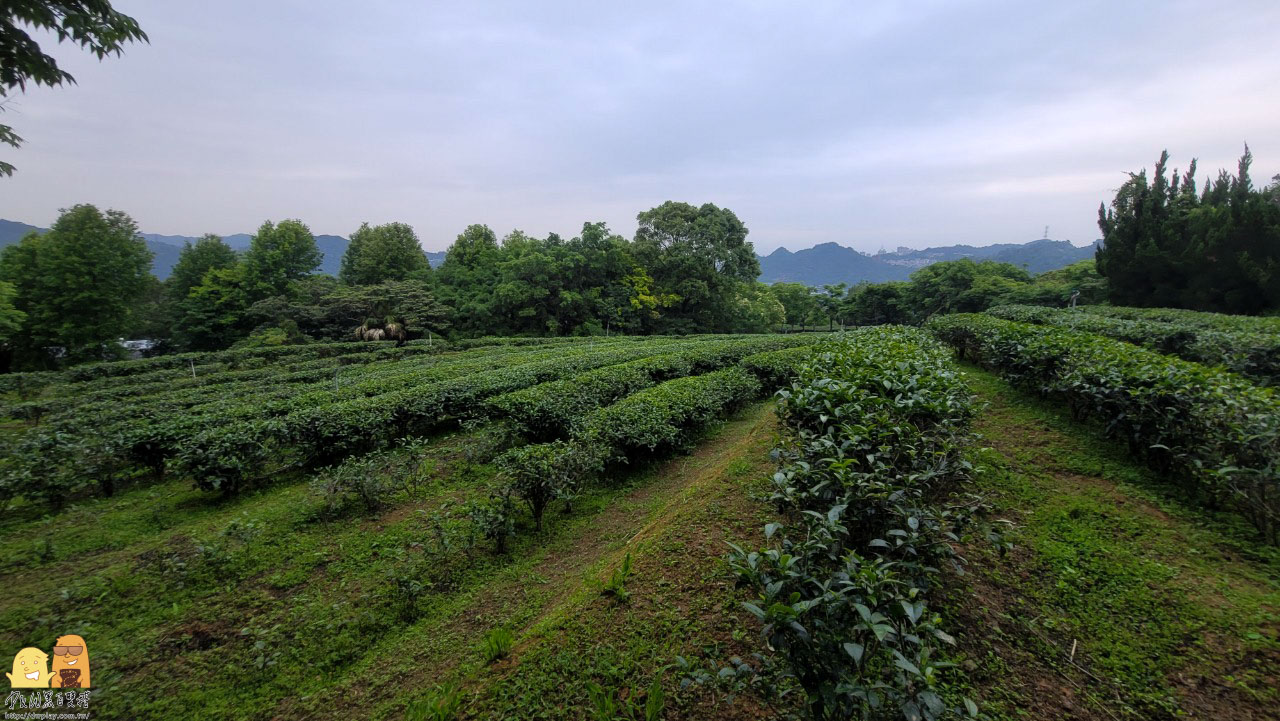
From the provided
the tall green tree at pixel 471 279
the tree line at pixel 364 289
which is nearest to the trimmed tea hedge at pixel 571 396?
the tree line at pixel 364 289

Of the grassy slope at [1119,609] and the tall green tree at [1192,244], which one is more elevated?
the tall green tree at [1192,244]

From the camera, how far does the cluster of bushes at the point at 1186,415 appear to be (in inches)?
124

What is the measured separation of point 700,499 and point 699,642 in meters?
1.80

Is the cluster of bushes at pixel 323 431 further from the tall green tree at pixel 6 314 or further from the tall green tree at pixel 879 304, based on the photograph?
the tall green tree at pixel 879 304

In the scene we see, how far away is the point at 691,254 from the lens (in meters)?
31.3

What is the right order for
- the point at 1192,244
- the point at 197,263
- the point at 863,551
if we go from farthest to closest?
the point at 197,263 < the point at 1192,244 < the point at 863,551

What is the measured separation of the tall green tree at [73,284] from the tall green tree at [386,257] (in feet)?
42.1

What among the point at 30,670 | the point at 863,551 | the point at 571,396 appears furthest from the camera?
the point at 571,396

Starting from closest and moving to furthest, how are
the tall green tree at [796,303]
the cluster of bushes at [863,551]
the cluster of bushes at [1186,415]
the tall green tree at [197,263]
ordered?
the cluster of bushes at [863,551] → the cluster of bushes at [1186,415] → the tall green tree at [197,263] → the tall green tree at [796,303]

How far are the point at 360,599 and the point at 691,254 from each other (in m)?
29.7

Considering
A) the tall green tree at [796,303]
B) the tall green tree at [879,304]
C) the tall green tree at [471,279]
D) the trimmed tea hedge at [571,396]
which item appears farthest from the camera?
the tall green tree at [796,303]

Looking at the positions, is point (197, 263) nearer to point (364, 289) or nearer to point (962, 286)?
point (364, 289)

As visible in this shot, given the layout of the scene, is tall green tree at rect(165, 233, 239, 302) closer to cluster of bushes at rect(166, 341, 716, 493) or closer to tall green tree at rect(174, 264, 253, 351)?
tall green tree at rect(174, 264, 253, 351)

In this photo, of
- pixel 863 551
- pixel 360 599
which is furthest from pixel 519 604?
pixel 863 551
